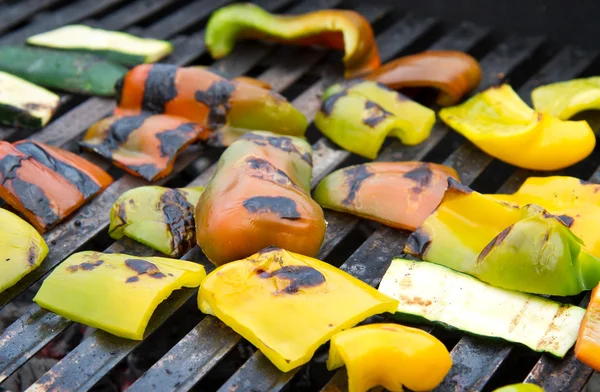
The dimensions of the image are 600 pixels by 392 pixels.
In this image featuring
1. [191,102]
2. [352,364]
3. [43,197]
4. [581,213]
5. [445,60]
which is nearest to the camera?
[352,364]

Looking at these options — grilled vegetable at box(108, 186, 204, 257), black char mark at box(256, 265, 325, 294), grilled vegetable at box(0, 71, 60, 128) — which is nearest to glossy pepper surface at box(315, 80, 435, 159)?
grilled vegetable at box(108, 186, 204, 257)

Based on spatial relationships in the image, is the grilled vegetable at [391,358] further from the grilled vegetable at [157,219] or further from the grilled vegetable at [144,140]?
the grilled vegetable at [144,140]

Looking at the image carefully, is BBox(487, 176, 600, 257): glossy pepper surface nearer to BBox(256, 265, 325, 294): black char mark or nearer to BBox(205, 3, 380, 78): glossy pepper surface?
BBox(256, 265, 325, 294): black char mark

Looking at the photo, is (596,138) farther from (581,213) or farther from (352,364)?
(352,364)

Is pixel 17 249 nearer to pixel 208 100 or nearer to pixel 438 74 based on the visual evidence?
pixel 208 100

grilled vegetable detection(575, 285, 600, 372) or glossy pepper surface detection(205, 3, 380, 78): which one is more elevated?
glossy pepper surface detection(205, 3, 380, 78)

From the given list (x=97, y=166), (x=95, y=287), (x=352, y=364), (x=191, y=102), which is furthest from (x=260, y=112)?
(x=352, y=364)
